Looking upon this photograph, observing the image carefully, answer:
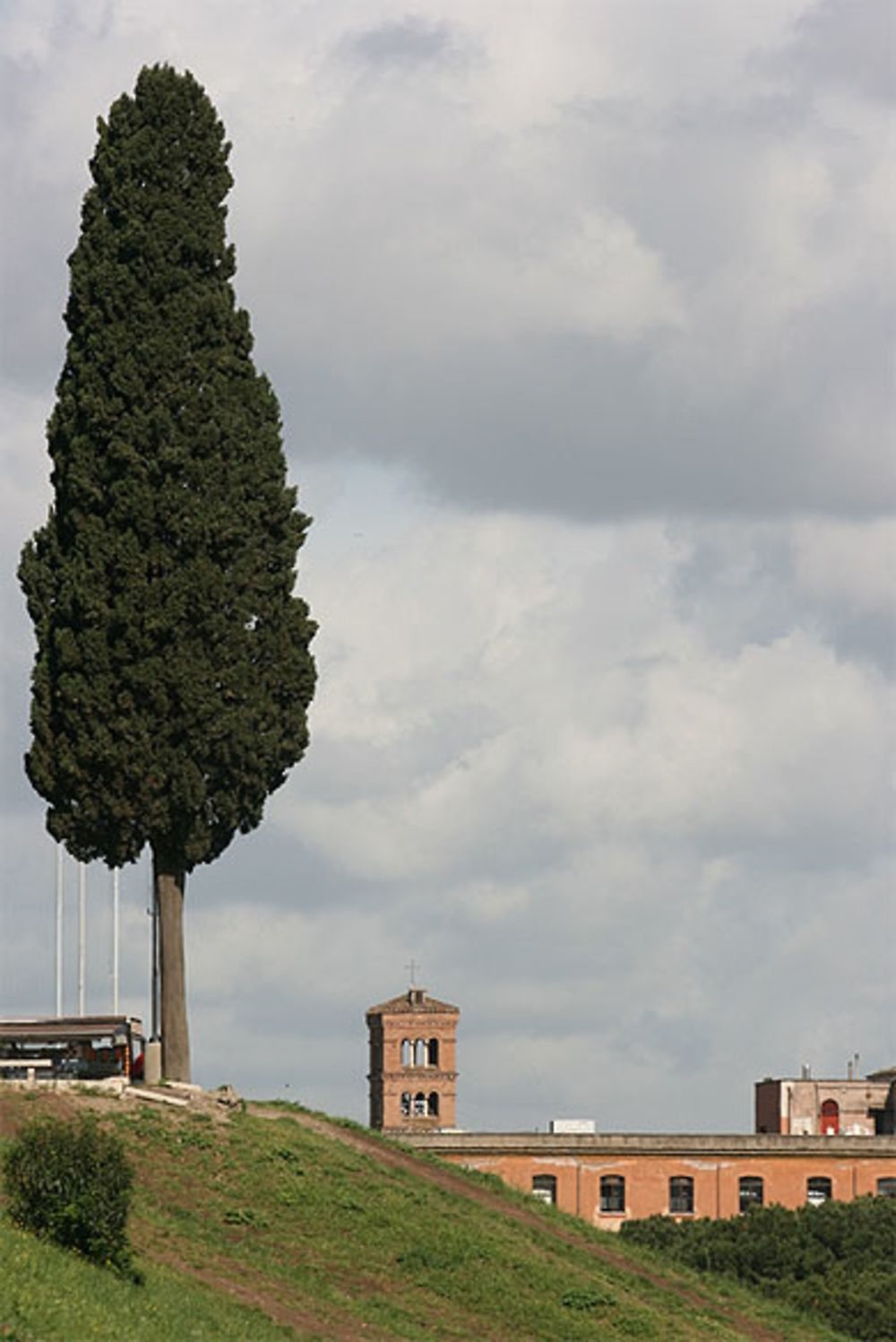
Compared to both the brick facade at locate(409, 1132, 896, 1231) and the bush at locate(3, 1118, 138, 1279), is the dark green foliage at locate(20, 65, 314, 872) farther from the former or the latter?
the brick facade at locate(409, 1132, 896, 1231)

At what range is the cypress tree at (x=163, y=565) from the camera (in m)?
51.1

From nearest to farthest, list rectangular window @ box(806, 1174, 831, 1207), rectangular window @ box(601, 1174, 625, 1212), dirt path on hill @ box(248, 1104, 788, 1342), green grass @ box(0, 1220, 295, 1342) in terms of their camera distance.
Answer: green grass @ box(0, 1220, 295, 1342)
dirt path on hill @ box(248, 1104, 788, 1342)
rectangular window @ box(601, 1174, 625, 1212)
rectangular window @ box(806, 1174, 831, 1207)

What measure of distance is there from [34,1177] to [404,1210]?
40.9ft

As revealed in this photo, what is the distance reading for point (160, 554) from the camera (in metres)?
51.3

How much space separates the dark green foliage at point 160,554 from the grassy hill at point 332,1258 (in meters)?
7.43

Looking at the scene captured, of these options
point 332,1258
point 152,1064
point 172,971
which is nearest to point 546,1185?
point 172,971

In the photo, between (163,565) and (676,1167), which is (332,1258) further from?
(676,1167)

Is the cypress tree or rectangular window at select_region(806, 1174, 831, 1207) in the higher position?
the cypress tree

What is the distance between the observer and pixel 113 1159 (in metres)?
34.3

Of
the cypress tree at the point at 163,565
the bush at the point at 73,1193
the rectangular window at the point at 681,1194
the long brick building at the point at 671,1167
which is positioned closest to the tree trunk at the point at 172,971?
the cypress tree at the point at 163,565

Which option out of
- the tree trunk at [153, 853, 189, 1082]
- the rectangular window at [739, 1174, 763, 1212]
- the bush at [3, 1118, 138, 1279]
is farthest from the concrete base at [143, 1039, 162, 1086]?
the rectangular window at [739, 1174, 763, 1212]

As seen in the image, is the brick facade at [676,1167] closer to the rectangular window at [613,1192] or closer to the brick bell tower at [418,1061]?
the rectangular window at [613,1192]

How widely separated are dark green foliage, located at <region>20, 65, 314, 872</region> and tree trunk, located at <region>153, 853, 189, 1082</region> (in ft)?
1.17

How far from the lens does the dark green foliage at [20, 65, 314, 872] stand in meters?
51.1
